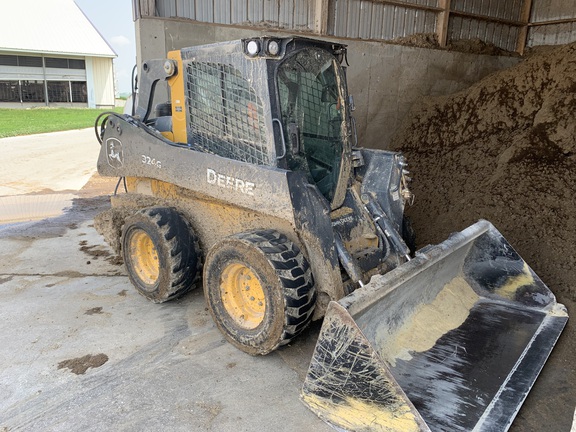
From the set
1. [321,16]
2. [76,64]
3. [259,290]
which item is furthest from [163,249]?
[76,64]

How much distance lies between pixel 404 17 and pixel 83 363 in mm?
7807

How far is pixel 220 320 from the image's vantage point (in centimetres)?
345

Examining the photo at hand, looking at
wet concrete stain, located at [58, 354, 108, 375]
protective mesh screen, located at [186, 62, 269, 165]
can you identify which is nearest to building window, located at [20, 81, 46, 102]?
protective mesh screen, located at [186, 62, 269, 165]

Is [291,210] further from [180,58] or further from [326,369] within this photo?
[180,58]

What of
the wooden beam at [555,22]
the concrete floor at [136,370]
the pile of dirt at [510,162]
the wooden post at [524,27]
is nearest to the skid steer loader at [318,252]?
the concrete floor at [136,370]

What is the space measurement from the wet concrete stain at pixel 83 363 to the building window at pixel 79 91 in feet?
109

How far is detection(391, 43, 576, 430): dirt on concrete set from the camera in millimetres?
4641

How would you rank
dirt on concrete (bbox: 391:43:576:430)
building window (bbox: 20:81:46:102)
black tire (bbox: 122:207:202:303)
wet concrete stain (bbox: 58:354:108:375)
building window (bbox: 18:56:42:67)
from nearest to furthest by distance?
wet concrete stain (bbox: 58:354:108:375) < black tire (bbox: 122:207:202:303) < dirt on concrete (bbox: 391:43:576:430) < building window (bbox: 18:56:42:67) < building window (bbox: 20:81:46:102)

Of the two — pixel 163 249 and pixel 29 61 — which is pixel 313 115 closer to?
pixel 163 249

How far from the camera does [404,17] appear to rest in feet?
27.5

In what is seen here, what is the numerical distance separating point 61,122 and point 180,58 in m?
20.6

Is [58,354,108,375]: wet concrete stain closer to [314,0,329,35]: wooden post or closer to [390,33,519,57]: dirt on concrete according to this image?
[314,0,329,35]: wooden post

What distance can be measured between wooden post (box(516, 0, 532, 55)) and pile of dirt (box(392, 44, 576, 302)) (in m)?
3.67

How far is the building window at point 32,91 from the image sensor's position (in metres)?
29.6
